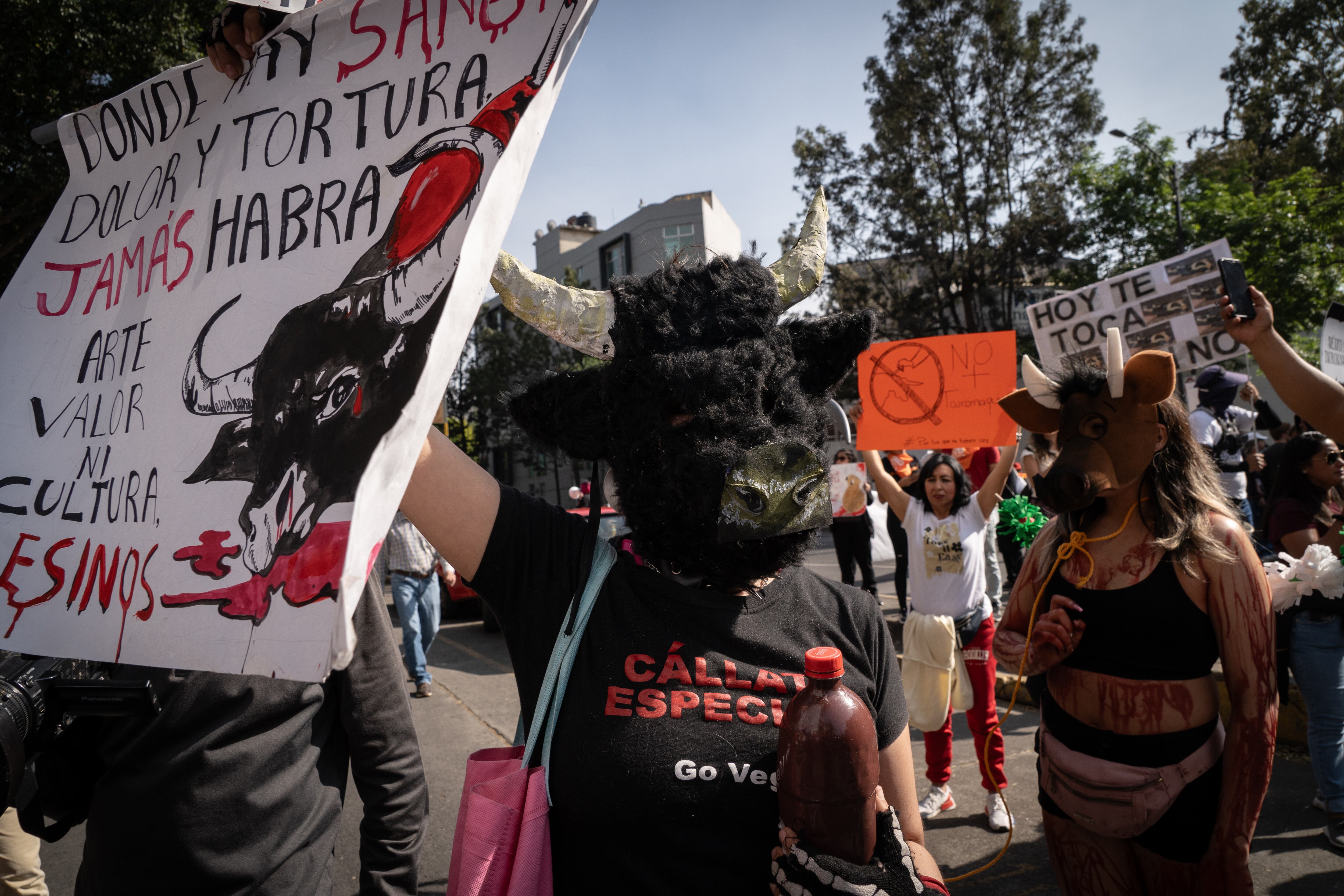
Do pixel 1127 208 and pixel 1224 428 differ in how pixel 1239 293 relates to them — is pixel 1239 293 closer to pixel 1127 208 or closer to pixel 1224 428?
pixel 1224 428

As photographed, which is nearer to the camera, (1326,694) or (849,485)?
(1326,694)

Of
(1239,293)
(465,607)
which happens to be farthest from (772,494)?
(465,607)

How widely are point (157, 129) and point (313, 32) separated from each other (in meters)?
0.45

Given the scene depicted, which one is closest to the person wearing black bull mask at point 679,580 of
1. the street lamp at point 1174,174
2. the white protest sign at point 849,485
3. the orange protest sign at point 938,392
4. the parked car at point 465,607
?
the orange protest sign at point 938,392

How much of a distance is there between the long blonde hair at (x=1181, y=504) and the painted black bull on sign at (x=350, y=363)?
2.27 m

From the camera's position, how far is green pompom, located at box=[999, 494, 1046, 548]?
367 cm

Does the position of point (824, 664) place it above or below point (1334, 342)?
below

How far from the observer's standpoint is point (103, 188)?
162 cm

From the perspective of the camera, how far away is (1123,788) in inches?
89.8

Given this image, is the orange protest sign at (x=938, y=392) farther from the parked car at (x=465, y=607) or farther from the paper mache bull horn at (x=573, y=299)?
the parked car at (x=465, y=607)

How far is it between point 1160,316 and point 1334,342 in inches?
36.1

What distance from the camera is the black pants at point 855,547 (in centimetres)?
897

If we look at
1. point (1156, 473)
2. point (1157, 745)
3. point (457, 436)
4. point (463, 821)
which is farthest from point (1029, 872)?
point (457, 436)

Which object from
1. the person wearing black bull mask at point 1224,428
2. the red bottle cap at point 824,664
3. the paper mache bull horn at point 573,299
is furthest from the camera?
the person wearing black bull mask at point 1224,428
